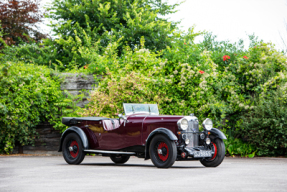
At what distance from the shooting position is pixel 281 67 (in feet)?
46.0

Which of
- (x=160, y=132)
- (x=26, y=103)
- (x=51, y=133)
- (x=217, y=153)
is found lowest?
(x=217, y=153)

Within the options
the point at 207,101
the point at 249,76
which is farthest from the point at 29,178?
the point at 249,76

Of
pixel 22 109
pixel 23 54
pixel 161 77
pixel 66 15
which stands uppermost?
pixel 66 15

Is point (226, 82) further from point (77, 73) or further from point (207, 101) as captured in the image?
point (77, 73)

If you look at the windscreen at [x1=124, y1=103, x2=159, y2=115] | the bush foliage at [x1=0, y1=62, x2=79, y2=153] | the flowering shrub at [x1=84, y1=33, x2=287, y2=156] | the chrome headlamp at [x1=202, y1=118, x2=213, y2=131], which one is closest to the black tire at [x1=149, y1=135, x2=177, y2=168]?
the chrome headlamp at [x1=202, y1=118, x2=213, y2=131]

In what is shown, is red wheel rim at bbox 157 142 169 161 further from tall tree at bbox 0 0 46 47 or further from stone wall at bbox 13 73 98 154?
tall tree at bbox 0 0 46 47

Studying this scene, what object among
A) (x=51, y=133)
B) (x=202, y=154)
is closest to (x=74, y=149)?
(x=202, y=154)

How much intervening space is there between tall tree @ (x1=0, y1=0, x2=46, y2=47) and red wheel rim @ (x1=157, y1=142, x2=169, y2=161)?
15.5 metres

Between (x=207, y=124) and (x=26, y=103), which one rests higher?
(x=26, y=103)

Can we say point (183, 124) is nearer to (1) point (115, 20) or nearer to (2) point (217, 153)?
(2) point (217, 153)

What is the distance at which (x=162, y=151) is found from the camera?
8.35 metres

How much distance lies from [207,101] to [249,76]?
2092 millimetres

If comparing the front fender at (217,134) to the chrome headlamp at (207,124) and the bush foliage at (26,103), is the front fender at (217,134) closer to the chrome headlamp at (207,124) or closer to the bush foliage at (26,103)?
the chrome headlamp at (207,124)

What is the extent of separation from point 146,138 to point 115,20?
41.6 ft
